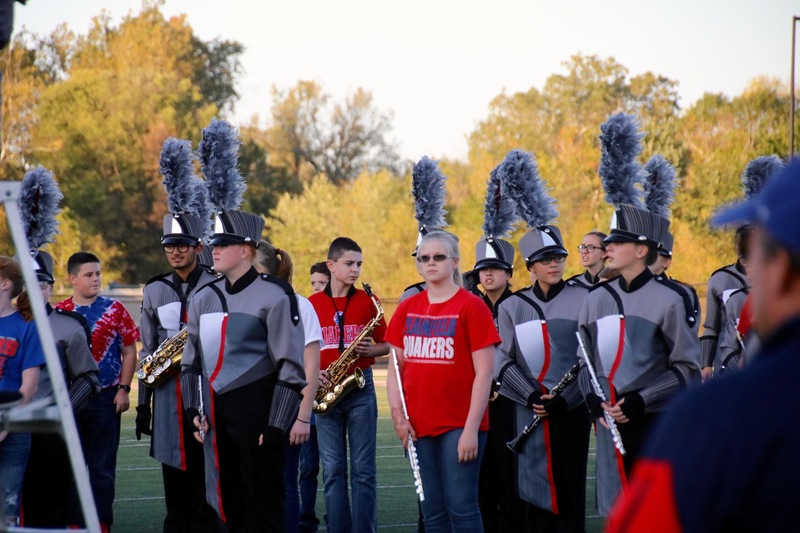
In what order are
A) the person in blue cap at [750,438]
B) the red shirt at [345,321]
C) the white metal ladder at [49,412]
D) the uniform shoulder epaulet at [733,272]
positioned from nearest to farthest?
the person in blue cap at [750,438] → the white metal ladder at [49,412] → the red shirt at [345,321] → the uniform shoulder epaulet at [733,272]

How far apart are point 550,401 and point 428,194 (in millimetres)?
2483

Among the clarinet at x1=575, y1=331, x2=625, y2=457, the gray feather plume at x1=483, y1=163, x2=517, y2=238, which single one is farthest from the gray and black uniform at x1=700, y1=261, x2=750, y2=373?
the clarinet at x1=575, y1=331, x2=625, y2=457

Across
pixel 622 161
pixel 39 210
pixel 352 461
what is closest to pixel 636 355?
pixel 622 161

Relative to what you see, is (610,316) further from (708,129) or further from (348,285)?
(708,129)

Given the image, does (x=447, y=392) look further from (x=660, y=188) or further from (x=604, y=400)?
(x=660, y=188)

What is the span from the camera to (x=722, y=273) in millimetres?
10195

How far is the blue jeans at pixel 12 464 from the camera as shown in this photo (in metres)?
5.96

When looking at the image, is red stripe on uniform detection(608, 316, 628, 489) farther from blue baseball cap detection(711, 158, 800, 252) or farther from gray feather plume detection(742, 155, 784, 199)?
gray feather plume detection(742, 155, 784, 199)

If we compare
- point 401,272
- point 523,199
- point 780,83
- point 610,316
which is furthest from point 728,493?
point 780,83

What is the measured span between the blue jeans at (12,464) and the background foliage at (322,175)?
32394mm

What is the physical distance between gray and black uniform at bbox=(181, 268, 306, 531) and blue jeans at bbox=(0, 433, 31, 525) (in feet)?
2.95

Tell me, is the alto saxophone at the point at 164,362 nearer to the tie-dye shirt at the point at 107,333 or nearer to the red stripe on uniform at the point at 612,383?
the tie-dye shirt at the point at 107,333

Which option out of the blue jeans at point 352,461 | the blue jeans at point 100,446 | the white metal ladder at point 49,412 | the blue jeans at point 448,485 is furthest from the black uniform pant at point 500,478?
the white metal ladder at point 49,412

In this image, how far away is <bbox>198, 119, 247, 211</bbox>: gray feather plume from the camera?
23.3 feet
